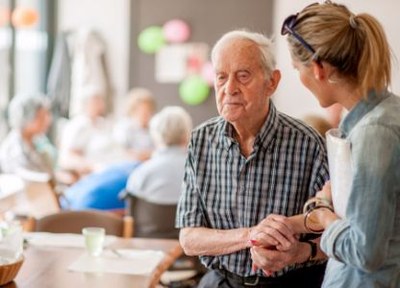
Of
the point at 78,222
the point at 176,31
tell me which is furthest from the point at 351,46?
the point at 176,31

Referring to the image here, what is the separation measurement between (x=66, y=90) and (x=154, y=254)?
14.9ft

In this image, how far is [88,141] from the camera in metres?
6.06

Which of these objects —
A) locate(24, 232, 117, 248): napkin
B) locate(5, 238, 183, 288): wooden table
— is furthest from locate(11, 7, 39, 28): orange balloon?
locate(5, 238, 183, 288): wooden table

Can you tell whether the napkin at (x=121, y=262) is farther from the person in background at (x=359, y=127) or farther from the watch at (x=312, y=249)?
the person in background at (x=359, y=127)

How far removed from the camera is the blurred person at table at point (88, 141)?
5.95m

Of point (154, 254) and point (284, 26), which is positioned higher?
point (284, 26)

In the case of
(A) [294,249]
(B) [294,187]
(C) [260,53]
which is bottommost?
(A) [294,249]

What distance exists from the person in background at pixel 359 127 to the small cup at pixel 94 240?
1.14 m

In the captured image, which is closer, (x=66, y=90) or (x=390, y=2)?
(x=390, y=2)

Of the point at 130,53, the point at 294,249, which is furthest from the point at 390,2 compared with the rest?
the point at 294,249

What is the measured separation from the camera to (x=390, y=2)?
5.57 meters

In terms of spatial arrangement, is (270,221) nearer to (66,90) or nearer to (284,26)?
(284,26)

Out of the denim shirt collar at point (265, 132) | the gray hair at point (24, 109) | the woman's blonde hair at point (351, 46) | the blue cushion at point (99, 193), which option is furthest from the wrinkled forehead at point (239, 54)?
the gray hair at point (24, 109)

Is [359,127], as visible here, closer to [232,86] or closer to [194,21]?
[232,86]
